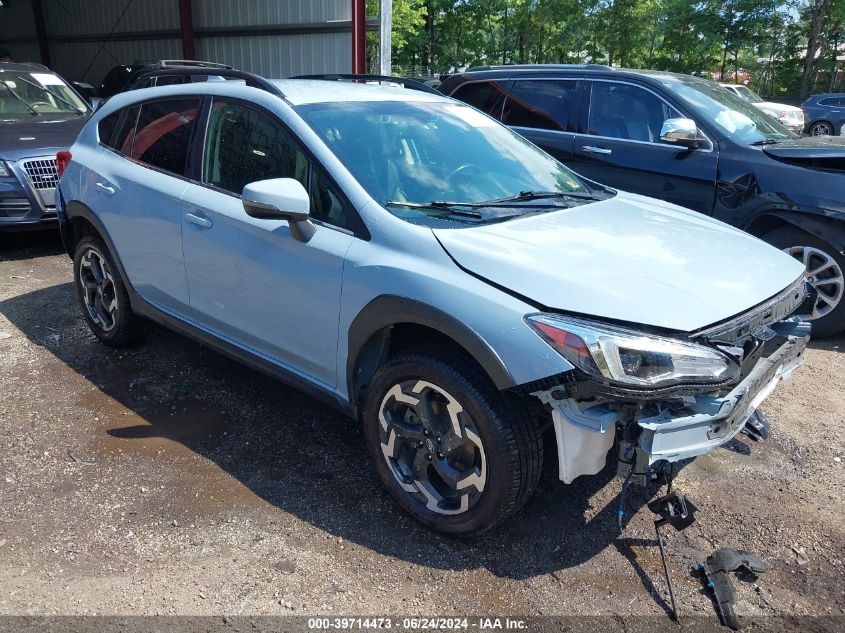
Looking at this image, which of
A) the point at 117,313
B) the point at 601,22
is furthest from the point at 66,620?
the point at 601,22

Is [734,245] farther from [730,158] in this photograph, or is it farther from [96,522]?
[96,522]

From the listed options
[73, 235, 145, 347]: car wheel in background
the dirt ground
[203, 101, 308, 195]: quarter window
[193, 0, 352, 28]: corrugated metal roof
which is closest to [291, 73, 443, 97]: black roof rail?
[203, 101, 308, 195]: quarter window

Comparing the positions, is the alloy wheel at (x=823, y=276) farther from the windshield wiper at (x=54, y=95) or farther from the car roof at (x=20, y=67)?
the car roof at (x=20, y=67)

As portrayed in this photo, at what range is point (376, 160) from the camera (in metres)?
3.23

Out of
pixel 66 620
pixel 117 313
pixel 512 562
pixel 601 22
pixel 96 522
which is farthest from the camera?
pixel 601 22

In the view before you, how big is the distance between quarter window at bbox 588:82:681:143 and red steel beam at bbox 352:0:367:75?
8.01 m

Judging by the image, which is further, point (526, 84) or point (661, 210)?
point (526, 84)

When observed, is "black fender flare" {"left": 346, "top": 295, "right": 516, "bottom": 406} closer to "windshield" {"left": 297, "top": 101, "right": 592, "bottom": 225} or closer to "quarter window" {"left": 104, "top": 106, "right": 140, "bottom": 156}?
"windshield" {"left": 297, "top": 101, "right": 592, "bottom": 225}

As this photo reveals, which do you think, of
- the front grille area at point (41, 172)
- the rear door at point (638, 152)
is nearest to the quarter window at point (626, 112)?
the rear door at point (638, 152)

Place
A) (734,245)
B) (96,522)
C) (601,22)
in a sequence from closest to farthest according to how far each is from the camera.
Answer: (96,522) < (734,245) < (601,22)

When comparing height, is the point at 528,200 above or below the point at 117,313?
above

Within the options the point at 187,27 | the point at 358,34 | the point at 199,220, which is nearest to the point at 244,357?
the point at 199,220

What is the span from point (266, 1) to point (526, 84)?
34.8 feet

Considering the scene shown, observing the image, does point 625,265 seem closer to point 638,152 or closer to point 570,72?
point 638,152
